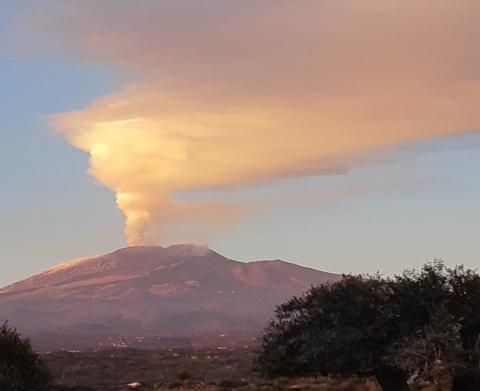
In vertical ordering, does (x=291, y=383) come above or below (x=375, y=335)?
below

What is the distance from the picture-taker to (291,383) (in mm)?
49438

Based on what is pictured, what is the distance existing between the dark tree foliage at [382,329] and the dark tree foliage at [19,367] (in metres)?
11.0

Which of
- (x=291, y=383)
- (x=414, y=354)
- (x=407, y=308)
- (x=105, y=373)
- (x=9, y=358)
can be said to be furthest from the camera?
(x=105, y=373)

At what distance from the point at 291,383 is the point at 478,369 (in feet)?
89.4

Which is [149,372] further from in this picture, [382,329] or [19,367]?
[382,329]

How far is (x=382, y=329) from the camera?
24.5m

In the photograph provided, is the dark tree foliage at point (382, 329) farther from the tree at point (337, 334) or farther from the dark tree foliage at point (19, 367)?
the dark tree foliage at point (19, 367)

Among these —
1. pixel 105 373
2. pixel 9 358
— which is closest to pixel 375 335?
pixel 9 358

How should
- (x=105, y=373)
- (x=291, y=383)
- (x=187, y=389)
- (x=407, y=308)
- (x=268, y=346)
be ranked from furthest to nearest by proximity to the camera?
1. (x=105, y=373)
2. (x=187, y=389)
3. (x=291, y=383)
4. (x=268, y=346)
5. (x=407, y=308)

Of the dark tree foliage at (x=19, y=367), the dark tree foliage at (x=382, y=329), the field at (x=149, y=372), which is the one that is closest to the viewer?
the dark tree foliage at (x=382, y=329)

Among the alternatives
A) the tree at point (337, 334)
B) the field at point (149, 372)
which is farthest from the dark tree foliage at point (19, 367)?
the field at point (149, 372)

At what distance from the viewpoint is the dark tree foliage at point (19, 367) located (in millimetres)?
30266

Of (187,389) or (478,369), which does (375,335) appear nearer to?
(478,369)

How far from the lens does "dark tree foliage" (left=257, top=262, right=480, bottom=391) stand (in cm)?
2364
